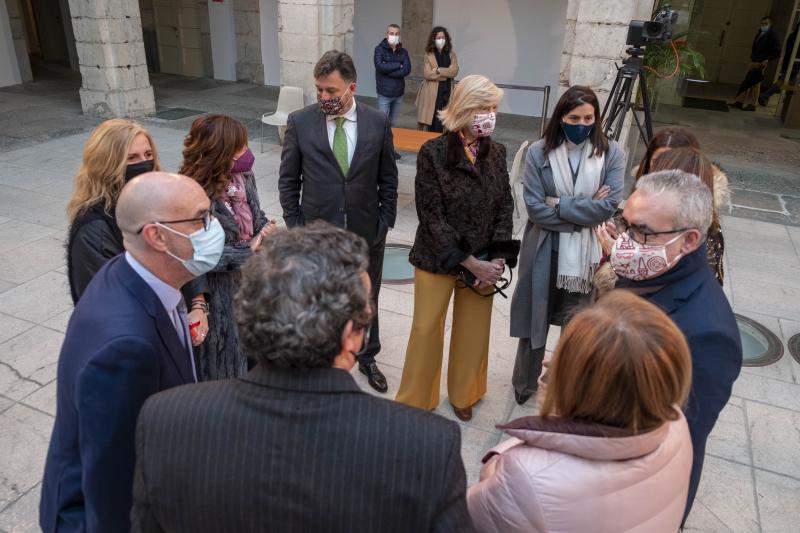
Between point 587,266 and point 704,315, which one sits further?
point 587,266

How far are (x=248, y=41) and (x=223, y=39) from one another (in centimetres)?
69

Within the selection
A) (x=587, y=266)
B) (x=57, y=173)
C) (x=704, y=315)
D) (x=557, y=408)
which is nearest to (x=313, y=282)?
(x=557, y=408)

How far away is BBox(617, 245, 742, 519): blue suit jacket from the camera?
1984mm

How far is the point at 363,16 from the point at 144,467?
491 inches

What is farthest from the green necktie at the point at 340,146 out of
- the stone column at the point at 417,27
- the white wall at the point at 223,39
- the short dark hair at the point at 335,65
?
the white wall at the point at 223,39

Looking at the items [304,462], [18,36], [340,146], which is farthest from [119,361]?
[18,36]

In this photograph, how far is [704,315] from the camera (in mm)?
2033

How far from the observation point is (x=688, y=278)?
2.15 metres

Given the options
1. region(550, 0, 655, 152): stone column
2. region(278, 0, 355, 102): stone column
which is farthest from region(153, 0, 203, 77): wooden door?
region(550, 0, 655, 152): stone column

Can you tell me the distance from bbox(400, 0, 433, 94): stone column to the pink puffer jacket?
11.5 m

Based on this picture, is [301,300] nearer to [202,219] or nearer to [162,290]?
[162,290]

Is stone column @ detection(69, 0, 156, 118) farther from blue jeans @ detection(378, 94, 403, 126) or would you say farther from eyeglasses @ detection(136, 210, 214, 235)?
eyeglasses @ detection(136, 210, 214, 235)

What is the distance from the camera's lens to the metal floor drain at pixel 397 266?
5461mm

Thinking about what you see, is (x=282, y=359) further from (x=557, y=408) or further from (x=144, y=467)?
(x=557, y=408)
